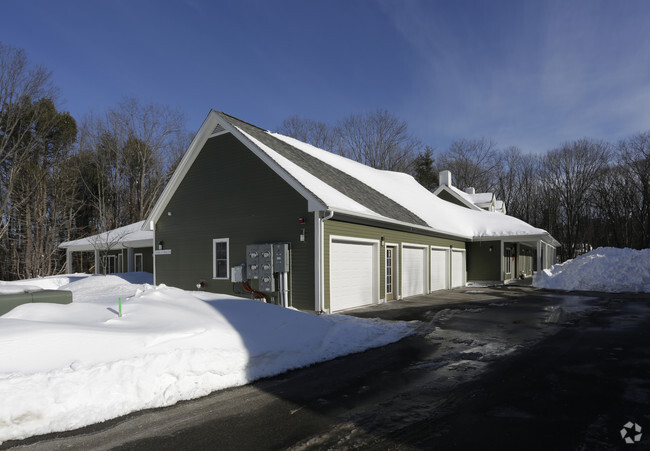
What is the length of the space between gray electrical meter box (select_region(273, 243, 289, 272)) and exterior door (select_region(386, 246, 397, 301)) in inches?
174

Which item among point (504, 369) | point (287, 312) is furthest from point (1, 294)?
point (504, 369)

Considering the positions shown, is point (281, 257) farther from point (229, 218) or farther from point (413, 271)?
point (413, 271)

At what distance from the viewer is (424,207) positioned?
67.7 ft

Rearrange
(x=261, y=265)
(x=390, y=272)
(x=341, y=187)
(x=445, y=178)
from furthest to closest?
(x=445, y=178) < (x=390, y=272) < (x=341, y=187) < (x=261, y=265)

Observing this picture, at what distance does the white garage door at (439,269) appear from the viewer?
61.2ft

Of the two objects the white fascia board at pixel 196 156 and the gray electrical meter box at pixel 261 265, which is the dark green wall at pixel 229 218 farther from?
the gray electrical meter box at pixel 261 265

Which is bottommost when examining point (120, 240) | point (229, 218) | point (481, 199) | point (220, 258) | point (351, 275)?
point (351, 275)

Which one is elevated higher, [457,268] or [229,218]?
[229,218]

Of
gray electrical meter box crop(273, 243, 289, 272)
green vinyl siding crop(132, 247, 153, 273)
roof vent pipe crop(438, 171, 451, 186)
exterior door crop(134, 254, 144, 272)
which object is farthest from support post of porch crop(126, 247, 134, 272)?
roof vent pipe crop(438, 171, 451, 186)

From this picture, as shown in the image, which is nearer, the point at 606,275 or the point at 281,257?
the point at 281,257

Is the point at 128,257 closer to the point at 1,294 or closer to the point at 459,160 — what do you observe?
the point at 1,294

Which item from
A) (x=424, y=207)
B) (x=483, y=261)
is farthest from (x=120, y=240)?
(x=483, y=261)

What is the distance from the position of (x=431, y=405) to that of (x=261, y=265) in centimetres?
796

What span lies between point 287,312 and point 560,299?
41.2ft
